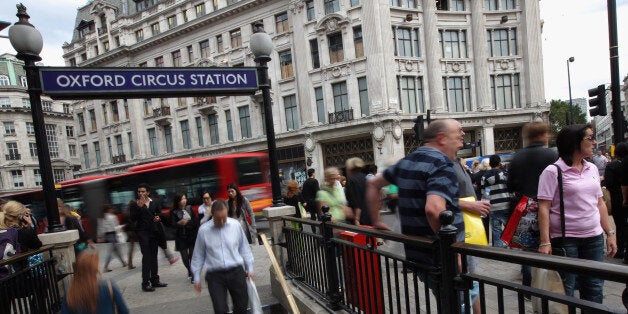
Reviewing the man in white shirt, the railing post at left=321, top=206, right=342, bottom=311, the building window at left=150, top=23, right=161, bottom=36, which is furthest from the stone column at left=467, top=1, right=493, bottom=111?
the building window at left=150, top=23, right=161, bottom=36

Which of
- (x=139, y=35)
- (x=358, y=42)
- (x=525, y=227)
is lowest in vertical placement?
(x=525, y=227)

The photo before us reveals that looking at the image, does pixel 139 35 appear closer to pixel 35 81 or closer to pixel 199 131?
pixel 199 131

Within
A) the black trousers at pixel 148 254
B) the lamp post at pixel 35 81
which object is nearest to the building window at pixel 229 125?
the black trousers at pixel 148 254

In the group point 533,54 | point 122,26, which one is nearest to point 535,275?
point 533,54

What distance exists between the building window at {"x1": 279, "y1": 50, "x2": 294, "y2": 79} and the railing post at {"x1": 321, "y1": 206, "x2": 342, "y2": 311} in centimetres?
2382

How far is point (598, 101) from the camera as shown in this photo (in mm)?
7914

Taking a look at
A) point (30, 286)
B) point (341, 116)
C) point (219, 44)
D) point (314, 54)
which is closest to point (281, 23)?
point (314, 54)

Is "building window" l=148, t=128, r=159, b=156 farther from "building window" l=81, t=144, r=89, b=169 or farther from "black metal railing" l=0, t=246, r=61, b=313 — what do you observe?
"black metal railing" l=0, t=246, r=61, b=313

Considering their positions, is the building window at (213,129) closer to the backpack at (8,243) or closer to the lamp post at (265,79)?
the lamp post at (265,79)

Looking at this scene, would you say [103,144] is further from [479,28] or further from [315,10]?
[479,28]

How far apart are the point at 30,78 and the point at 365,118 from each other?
20.2 metres

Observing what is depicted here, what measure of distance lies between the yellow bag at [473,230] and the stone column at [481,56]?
24.8 metres

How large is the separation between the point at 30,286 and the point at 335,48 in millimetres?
23198

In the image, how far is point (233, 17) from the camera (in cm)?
A: 2811
